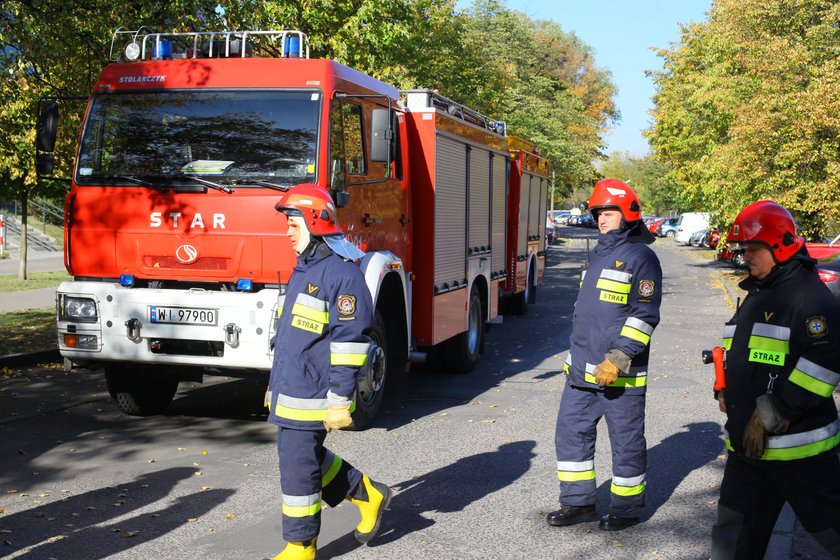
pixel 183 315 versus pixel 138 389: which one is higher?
pixel 183 315

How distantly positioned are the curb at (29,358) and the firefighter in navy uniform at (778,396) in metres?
8.68

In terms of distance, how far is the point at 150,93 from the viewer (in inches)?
323

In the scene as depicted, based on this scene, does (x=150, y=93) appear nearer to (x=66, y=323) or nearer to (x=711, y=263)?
(x=66, y=323)

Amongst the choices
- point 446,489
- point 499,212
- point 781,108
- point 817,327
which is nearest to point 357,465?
point 446,489

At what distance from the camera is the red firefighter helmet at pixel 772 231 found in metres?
3.89

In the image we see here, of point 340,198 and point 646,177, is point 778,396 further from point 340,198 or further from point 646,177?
point 646,177

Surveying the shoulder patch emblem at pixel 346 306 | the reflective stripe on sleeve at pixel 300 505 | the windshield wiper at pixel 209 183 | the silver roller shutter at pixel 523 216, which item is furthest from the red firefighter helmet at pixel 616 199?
the silver roller shutter at pixel 523 216

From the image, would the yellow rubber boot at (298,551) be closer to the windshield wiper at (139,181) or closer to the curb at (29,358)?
the windshield wiper at (139,181)

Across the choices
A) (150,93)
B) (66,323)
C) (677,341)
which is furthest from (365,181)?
(677,341)

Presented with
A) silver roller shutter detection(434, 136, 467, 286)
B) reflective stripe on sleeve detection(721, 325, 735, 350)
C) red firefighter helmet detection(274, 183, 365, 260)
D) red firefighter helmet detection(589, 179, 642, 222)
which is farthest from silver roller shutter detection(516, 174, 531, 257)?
reflective stripe on sleeve detection(721, 325, 735, 350)

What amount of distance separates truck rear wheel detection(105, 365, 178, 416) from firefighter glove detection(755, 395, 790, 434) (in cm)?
555

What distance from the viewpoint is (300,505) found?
15.3 ft

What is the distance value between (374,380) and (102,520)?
9.73 ft

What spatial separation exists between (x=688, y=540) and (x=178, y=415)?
4.85m
